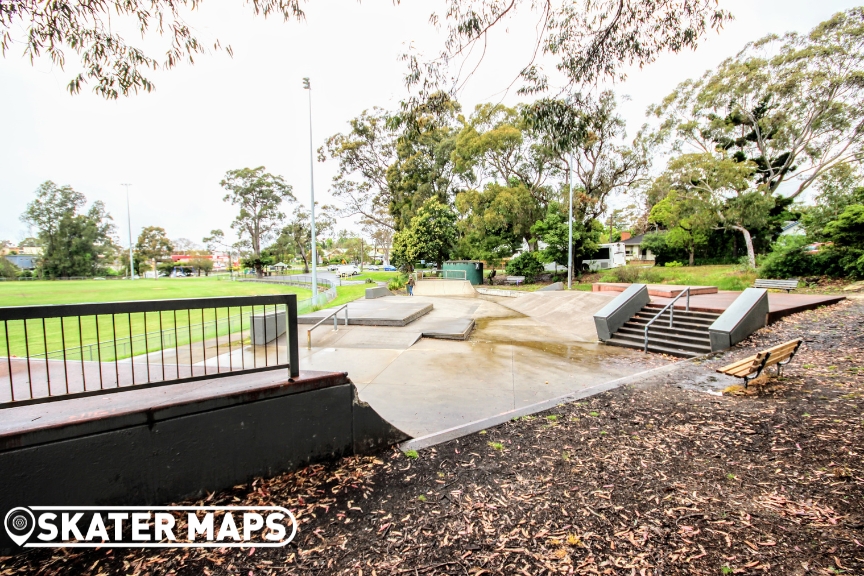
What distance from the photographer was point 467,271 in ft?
94.2

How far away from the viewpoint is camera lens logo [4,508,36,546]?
2199 millimetres

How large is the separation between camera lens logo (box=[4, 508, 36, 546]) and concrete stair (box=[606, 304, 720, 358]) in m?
10.1

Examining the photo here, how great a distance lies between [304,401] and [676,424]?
4.06 m

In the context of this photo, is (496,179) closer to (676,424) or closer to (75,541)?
(676,424)

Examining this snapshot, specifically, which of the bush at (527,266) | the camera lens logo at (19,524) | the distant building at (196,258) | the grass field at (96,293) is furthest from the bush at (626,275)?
the distant building at (196,258)

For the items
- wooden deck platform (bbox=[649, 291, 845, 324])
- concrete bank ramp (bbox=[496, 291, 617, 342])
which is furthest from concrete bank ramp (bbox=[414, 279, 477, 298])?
wooden deck platform (bbox=[649, 291, 845, 324])

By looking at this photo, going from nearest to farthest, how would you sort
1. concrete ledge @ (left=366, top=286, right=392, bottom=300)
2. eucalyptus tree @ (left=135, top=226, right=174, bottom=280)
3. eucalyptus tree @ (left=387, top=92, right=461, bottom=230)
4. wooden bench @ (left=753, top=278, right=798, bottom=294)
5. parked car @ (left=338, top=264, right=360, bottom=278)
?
wooden bench @ (left=753, top=278, right=798, bottom=294), concrete ledge @ (left=366, top=286, right=392, bottom=300), eucalyptus tree @ (left=387, top=92, right=461, bottom=230), parked car @ (left=338, top=264, right=360, bottom=278), eucalyptus tree @ (left=135, top=226, right=174, bottom=280)

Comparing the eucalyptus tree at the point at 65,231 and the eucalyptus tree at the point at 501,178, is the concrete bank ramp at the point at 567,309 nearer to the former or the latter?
the eucalyptus tree at the point at 501,178

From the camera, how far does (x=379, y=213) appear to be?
42938 mm

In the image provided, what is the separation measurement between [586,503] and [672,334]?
805 centimetres

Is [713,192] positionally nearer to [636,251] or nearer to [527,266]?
[527,266]

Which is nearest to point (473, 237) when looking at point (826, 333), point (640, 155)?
point (640, 155)

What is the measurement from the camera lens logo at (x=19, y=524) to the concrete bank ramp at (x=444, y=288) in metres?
22.3

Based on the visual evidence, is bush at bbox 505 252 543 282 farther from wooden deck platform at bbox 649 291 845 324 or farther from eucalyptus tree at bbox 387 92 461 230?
wooden deck platform at bbox 649 291 845 324
